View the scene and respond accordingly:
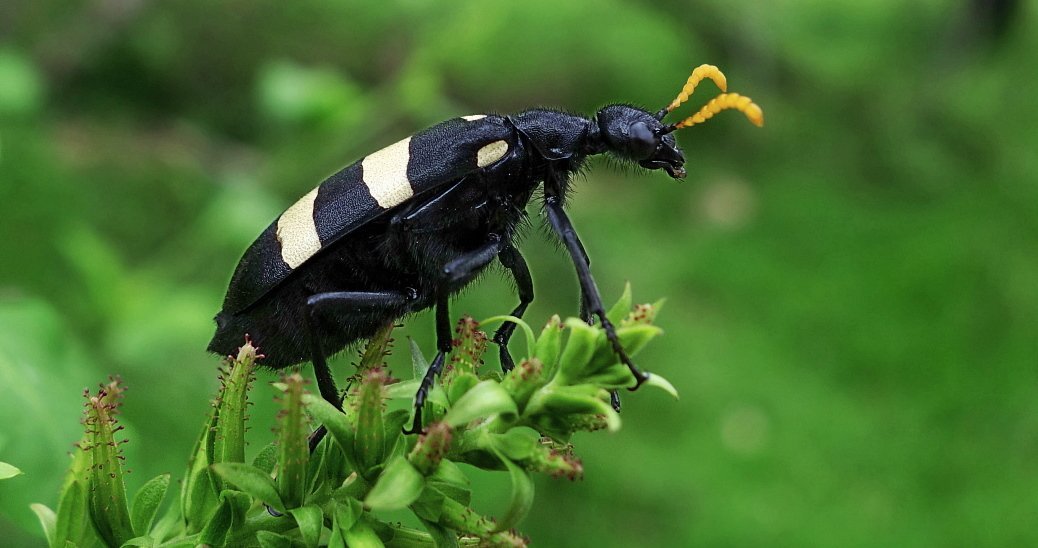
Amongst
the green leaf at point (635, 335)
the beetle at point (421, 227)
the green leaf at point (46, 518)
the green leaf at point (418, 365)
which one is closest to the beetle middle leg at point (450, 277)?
the beetle at point (421, 227)

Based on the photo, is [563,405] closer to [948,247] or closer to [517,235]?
[517,235]

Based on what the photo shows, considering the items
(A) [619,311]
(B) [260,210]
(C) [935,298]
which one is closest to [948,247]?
(C) [935,298]

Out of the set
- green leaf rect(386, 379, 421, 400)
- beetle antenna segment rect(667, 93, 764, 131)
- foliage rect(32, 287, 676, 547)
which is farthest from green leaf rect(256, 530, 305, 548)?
beetle antenna segment rect(667, 93, 764, 131)

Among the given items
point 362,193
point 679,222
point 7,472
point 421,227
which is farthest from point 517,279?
point 679,222

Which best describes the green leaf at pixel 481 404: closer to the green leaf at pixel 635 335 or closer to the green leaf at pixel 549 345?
the green leaf at pixel 549 345

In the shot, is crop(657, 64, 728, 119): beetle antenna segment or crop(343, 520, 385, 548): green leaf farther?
crop(657, 64, 728, 119): beetle antenna segment

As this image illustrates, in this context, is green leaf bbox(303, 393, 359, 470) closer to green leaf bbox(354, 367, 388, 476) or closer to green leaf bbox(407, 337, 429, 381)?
green leaf bbox(354, 367, 388, 476)

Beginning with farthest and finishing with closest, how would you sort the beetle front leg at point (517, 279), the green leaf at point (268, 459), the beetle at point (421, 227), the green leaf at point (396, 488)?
1. the beetle front leg at point (517, 279)
2. the beetle at point (421, 227)
3. the green leaf at point (268, 459)
4. the green leaf at point (396, 488)

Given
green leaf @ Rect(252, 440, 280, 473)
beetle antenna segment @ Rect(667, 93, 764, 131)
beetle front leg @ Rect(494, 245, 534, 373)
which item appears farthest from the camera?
beetle front leg @ Rect(494, 245, 534, 373)
